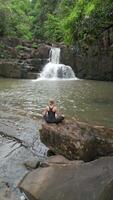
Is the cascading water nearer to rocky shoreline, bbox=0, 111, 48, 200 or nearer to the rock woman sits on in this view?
rocky shoreline, bbox=0, 111, 48, 200

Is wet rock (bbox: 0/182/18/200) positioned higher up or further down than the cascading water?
further down

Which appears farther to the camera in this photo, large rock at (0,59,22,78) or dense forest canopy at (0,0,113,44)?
large rock at (0,59,22,78)

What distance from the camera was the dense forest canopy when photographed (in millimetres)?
14641

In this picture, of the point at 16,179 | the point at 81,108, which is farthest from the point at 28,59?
the point at 16,179

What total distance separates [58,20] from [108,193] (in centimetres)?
4311

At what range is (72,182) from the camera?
21.7ft

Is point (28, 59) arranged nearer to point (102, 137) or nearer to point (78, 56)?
point (78, 56)

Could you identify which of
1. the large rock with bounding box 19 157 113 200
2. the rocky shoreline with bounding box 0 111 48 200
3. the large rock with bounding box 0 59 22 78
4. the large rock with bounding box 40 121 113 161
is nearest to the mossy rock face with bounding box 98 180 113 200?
the large rock with bounding box 19 157 113 200

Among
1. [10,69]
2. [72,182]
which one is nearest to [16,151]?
[72,182]

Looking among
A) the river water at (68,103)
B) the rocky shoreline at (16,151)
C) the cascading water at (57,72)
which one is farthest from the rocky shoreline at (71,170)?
the cascading water at (57,72)

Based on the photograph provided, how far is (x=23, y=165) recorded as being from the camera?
8.42 metres

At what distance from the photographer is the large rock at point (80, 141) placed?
8250 millimetres

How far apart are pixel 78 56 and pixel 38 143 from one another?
2346 cm

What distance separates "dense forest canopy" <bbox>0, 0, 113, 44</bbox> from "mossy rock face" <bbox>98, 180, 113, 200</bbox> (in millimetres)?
9758
